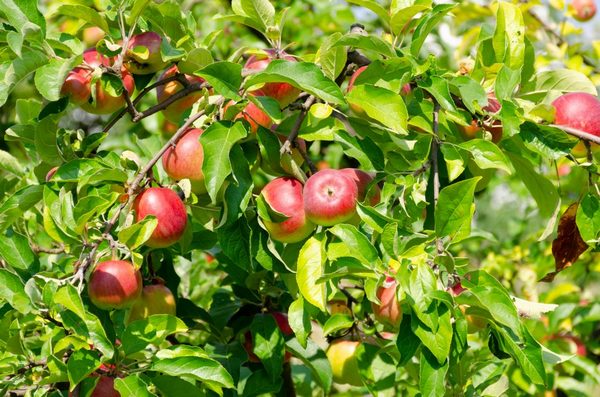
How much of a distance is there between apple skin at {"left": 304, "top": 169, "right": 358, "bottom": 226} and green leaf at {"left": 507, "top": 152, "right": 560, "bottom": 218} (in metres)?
0.35

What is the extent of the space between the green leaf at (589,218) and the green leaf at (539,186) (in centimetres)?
13

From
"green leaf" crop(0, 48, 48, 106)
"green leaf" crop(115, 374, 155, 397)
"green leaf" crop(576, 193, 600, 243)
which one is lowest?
"green leaf" crop(115, 374, 155, 397)

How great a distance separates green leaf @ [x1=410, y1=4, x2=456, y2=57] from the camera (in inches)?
45.2

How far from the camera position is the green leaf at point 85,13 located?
1.17 meters

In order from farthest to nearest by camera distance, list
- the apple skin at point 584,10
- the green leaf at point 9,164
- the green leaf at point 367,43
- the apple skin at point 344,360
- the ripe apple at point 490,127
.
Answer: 1. the apple skin at point 584,10
2. the green leaf at point 9,164
3. the apple skin at point 344,360
4. the ripe apple at point 490,127
5. the green leaf at point 367,43

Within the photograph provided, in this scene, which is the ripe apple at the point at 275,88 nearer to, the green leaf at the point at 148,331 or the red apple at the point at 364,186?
the red apple at the point at 364,186

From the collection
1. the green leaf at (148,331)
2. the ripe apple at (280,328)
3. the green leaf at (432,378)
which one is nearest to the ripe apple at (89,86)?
the green leaf at (148,331)

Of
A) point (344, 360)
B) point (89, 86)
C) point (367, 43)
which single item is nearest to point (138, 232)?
point (89, 86)

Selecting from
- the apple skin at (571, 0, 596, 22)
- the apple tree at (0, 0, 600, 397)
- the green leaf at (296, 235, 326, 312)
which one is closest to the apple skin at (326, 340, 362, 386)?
the apple tree at (0, 0, 600, 397)

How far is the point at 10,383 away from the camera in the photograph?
111cm

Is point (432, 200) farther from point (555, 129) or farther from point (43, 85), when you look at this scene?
point (43, 85)

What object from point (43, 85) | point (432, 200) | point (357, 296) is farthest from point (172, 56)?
point (357, 296)

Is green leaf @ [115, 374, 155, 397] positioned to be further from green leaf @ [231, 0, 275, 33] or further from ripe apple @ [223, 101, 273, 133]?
green leaf @ [231, 0, 275, 33]

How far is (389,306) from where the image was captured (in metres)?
1.12
